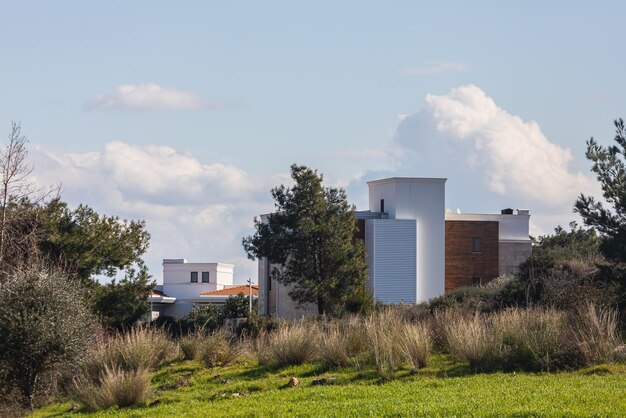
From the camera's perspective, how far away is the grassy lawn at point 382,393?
16.1m

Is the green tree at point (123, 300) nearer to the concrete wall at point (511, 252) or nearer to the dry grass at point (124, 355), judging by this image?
the dry grass at point (124, 355)

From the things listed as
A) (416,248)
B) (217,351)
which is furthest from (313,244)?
(217,351)

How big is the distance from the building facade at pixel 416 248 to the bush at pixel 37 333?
38.1m

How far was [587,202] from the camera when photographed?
122 feet

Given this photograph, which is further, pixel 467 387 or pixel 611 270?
pixel 611 270

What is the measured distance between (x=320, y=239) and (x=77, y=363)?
113 ft

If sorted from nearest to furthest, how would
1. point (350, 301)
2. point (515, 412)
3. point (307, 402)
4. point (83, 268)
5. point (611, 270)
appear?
1. point (515, 412)
2. point (307, 402)
3. point (611, 270)
4. point (83, 268)
5. point (350, 301)

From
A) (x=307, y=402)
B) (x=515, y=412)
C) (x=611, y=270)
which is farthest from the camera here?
(x=611, y=270)

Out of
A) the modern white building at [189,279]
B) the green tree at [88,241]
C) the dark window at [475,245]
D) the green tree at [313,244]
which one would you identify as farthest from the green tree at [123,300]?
the modern white building at [189,279]

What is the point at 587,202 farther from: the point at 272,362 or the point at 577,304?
the point at 272,362

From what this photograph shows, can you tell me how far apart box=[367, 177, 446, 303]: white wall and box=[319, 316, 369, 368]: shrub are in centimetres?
4180

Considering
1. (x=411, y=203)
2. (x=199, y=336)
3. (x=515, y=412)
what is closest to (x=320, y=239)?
(x=411, y=203)

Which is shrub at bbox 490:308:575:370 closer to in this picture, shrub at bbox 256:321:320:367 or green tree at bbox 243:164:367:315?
shrub at bbox 256:321:320:367

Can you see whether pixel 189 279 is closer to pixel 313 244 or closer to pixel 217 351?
pixel 313 244
